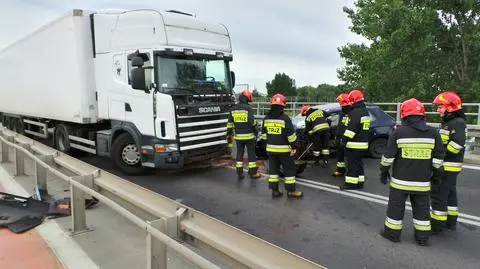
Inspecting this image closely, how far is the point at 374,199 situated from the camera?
268 inches

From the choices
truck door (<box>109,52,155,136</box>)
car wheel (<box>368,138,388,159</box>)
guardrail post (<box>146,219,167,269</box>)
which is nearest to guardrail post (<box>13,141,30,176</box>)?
truck door (<box>109,52,155,136</box>)

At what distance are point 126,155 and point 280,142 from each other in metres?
3.59

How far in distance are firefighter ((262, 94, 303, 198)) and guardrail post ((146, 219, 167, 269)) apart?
3.83m

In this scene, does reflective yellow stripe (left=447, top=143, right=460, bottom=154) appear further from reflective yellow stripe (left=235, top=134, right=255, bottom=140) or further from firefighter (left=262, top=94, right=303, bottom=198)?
reflective yellow stripe (left=235, top=134, right=255, bottom=140)

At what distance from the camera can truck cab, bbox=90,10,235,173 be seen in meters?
7.84

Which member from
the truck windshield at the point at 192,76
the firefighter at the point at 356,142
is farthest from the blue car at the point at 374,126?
the firefighter at the point at 356,142

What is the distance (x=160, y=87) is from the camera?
25.6 feet

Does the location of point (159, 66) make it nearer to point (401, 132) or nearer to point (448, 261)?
point (401, 132)

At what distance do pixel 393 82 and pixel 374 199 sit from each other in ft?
65.1

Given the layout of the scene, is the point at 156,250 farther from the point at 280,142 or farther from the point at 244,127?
the point at 244,127

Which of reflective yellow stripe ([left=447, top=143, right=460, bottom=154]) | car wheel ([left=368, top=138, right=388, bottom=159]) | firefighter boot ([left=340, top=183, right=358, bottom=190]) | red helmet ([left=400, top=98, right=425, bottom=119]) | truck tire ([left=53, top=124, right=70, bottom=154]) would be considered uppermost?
red helmet ([left=400, top=98, right=425, bottom=119])

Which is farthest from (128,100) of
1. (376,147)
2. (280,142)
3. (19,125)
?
(19,125)

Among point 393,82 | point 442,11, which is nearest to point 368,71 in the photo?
point 393,82

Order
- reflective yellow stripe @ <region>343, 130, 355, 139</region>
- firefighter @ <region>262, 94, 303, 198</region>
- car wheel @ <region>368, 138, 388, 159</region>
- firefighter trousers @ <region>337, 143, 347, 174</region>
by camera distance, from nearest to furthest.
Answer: firefighter @ <region>262, 94, 303, 198</region>, reflective yellow stripe @ <region>343, 130, 355, 139</region>, firefighter trousers @ <region>337, 143, 347, 174</region>, car wheel @ <region>368, 138, 388, 159</region>
